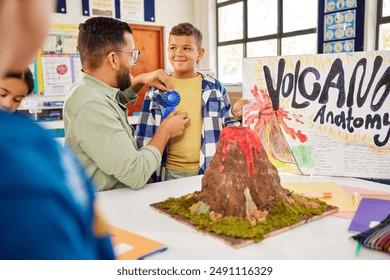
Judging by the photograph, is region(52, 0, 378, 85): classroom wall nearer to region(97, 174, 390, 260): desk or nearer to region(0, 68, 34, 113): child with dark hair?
region(0, 68, 34, 113): child with dark hair

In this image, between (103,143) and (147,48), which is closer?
(103,143)

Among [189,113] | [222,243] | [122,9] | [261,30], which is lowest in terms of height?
[222,243]

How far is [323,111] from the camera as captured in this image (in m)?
1.39

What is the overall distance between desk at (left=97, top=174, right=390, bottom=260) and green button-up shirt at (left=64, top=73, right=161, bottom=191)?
0.12 meters

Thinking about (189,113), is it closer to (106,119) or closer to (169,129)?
(169,129)

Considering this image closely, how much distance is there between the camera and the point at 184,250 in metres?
0.84

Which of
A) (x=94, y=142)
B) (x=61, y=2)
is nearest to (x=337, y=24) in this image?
(x=61, y=2)

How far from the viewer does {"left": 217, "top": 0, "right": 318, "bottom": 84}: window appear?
422 centimetres

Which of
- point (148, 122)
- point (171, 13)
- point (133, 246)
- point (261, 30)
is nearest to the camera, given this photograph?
point (133, 246)

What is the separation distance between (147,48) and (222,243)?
13.8ft

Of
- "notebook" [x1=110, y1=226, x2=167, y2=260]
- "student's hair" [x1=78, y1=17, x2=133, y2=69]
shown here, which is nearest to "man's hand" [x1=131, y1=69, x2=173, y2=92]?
"student's hair" [x1=78, y1=17, x2=133, y2=69]

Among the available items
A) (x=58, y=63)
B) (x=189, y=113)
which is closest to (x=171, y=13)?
(x=58, y=63)

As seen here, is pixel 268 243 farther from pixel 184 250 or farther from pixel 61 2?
pixel 61 2

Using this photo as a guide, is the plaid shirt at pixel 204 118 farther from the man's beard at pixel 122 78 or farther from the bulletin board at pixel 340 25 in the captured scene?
the bulletin board at pixel 340 25
